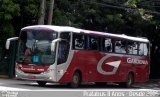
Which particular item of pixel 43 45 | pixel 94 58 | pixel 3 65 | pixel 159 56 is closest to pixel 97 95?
pixel 43 45

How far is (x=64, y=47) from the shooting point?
22.1 meters

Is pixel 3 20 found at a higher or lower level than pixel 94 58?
higher

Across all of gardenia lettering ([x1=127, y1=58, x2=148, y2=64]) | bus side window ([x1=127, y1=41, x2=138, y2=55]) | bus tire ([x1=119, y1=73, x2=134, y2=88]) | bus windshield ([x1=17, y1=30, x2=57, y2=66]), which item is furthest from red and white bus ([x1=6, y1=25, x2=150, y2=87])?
bus tire ([x1=119, y1=73, x2=134, y2=88])

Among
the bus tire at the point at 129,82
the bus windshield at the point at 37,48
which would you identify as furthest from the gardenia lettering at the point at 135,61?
the bus windshield at the point at 37,48

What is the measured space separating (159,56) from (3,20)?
18652 mm

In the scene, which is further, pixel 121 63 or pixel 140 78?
pixel 140 78

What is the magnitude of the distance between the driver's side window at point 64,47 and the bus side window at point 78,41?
Answer: 0.46 metres

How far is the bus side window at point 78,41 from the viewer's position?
74.0 feet

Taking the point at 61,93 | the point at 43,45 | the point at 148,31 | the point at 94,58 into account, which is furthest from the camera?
the point at 148,31

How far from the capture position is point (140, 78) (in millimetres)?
29859

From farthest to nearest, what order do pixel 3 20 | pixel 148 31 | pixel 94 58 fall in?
pixel 148 31 < pixel 3 20 < pixel 94 58

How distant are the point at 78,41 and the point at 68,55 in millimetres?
1146

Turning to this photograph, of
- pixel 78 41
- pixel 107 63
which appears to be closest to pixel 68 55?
pixel 78 41

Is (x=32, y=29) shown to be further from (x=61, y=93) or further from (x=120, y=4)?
(x=61, y=93)
